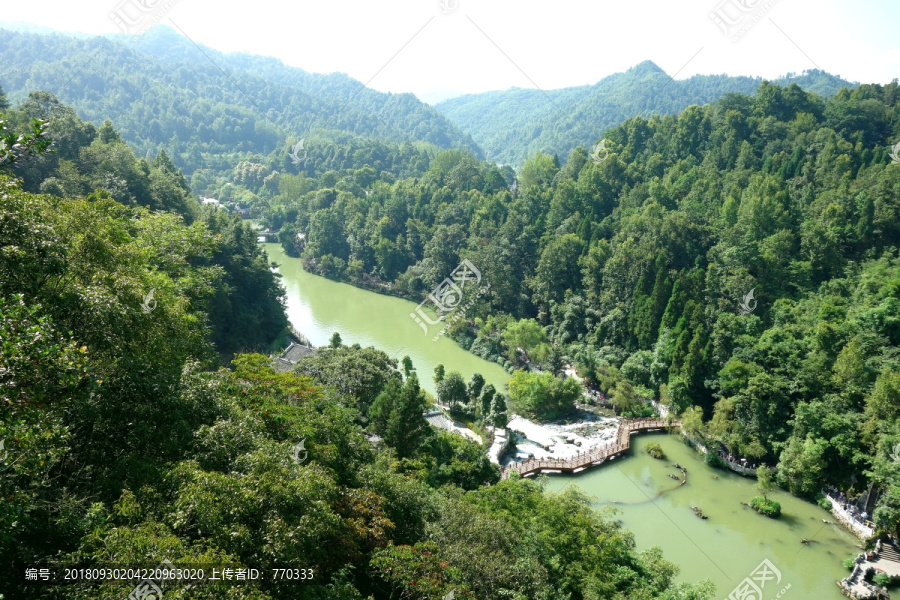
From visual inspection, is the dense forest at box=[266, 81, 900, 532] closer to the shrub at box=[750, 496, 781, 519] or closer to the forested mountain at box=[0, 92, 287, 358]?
the shrub at box=[750, 496, 781, 519]

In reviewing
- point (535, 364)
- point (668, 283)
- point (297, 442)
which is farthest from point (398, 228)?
point (297, 442)

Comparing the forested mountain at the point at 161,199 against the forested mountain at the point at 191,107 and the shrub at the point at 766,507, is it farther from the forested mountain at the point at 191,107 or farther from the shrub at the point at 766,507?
the forested mountain at the point at 191,107

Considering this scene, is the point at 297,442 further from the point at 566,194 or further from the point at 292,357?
the point at 566,194

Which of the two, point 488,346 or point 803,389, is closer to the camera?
point 803,389

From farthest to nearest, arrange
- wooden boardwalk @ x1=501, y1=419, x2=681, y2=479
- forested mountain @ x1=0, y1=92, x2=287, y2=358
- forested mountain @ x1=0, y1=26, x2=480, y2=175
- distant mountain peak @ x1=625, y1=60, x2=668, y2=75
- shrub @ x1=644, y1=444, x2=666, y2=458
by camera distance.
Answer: distant mountain peak @ x1=625, y1=60, x2=668, y2=75
forested mountain @ x1=0, y1=26, x2=480, y2=175
forested mountain @ x1=0, y1=92, x2=287, y2=358
shrub @ x1=644, y1=444, x2=666, y2=458
wooden boardwalk @ x1=501, y1=419, x2=681, y2=479

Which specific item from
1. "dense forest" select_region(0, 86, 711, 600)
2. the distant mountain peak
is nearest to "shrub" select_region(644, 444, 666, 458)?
"dense forest" select_region(0, 86, 711, 600)

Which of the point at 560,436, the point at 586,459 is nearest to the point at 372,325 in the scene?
the point at 560,436
